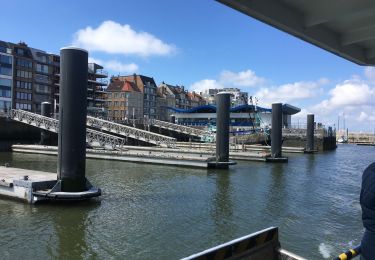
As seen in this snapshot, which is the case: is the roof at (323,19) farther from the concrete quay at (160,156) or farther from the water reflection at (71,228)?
the concrete quay at (160,156)

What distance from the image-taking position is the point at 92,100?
99.4 m

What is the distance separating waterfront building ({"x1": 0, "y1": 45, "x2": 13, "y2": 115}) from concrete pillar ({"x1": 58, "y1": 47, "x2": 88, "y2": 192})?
230 feet

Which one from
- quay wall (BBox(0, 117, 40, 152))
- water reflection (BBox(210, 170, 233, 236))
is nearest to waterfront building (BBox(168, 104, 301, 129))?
quay wall (BBox(0, 117, 40, 152))

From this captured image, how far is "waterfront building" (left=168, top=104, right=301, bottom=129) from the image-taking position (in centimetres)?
8238

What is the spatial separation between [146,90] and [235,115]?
42.9 m

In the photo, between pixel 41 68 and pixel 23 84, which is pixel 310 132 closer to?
pixel 23 84

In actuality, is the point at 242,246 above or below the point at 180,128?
below

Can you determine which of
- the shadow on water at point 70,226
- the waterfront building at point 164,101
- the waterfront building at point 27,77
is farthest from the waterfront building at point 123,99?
the shadow on water at point 70,226

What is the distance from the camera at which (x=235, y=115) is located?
85.3 meters

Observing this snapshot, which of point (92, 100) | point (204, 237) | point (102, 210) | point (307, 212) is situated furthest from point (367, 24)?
point (92, 100)

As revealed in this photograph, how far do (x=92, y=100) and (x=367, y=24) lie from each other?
95.4 m

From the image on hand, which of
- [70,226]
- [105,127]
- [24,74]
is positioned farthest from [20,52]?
[70,226]

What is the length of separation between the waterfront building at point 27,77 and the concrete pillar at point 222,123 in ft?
186

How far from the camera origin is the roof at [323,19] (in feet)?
23.1
